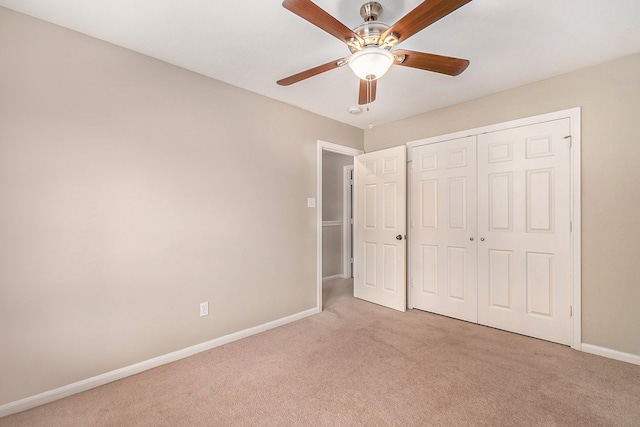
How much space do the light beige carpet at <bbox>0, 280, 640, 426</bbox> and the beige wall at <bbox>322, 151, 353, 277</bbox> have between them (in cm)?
260

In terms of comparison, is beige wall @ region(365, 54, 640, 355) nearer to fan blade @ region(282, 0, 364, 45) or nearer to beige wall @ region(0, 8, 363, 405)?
fan blade @ region(282, 0, 364, 45)

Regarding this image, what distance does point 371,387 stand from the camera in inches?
77.6

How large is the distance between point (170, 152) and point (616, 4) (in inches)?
125

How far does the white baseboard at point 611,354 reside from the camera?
2.23 m

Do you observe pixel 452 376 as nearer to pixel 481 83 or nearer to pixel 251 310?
pixel 251 310

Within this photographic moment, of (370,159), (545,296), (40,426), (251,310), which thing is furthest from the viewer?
(370,159)

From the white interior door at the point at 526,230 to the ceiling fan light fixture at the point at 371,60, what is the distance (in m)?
2.00

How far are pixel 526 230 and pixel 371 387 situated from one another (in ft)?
6.91

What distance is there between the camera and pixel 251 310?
2.87 metres

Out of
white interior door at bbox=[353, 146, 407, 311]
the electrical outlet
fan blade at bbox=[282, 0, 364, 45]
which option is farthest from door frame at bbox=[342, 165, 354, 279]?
fan blade at bbox=[282, 0, 364, 45]

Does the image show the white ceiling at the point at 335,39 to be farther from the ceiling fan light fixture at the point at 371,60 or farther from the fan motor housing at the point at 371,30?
the ceiling fan light fixture at the point at 371,60

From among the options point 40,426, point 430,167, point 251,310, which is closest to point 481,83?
point 430,167

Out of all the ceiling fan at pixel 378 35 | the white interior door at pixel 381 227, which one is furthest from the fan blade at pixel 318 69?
the white interior door at pixel 381 227

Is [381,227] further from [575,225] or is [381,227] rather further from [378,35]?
[378,35]
